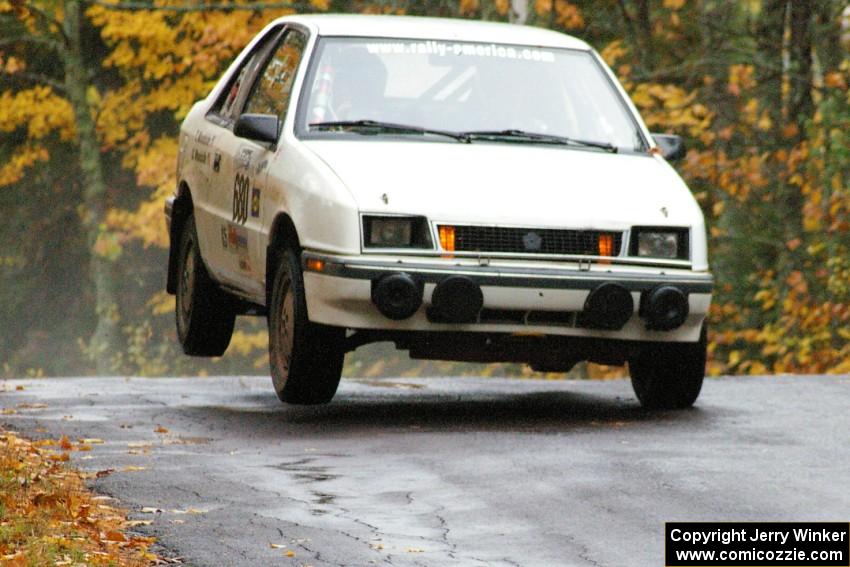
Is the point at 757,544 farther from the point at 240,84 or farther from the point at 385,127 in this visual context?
the point at 240,84

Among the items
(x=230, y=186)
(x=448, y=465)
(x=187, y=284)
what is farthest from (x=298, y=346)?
(x=187, y=284)

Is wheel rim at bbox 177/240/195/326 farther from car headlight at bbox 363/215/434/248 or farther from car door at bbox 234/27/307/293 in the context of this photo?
car headlight at bbox 363/215/434/248

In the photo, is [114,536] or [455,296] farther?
[455,296]

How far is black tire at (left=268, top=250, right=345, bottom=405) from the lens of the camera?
999 centimetres

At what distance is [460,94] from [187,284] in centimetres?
270

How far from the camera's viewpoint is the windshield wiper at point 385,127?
10.4 meters

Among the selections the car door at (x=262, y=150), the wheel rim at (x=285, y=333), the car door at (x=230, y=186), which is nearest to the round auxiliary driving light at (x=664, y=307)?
the wheel rim at (x=285, y=333)

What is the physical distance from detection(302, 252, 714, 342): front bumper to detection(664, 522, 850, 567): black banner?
274 cm

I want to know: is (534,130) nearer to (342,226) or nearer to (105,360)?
(342,226)

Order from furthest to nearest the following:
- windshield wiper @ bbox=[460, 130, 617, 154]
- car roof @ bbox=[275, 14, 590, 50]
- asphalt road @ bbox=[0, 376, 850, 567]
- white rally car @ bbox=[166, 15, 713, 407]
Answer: car roof @ bbox=[275, 14, 590, 50]
windshield wiper @ bbox=[460, 130, 617, 154]
white rally car @ bbox=[166, 15, 713, 407]
asphalt road @ bbox=[0, 376, 850, 567]

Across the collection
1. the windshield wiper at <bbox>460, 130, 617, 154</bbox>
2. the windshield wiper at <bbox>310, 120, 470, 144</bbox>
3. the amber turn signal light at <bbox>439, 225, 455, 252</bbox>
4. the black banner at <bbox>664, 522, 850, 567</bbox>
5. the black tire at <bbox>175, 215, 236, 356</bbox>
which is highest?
the windshield wiper at <bbox>310, 120, 470, 144</bbox>

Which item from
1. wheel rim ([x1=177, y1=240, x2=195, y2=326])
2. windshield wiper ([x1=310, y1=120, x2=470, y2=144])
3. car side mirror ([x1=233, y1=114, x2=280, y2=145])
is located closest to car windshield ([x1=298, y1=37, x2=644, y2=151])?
windshield wiper ([x1=310, y1=120, x2=470, y2=144])

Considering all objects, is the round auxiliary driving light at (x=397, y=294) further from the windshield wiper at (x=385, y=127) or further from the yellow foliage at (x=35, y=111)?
the yellow foliage at (x=35, y=111)

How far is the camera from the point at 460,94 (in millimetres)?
10867
